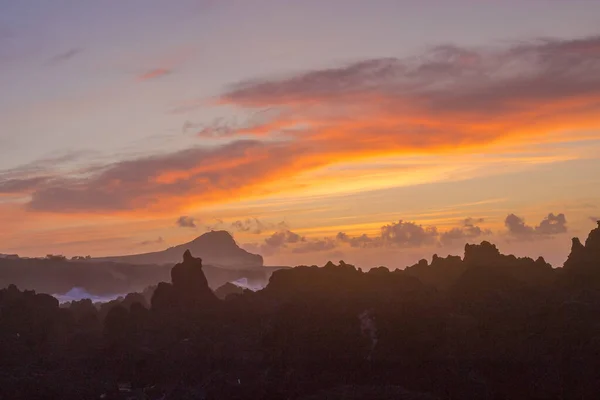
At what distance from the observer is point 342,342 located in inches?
2758

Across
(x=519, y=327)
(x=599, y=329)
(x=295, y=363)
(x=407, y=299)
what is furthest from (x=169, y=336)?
(x=599, y=329)

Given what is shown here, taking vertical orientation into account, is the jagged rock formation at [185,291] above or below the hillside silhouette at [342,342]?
above

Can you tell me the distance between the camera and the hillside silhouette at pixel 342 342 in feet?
211

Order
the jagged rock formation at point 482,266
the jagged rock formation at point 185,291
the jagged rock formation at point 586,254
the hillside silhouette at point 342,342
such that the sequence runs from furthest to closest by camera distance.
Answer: the jagged rock formation at point 185,291 → the jagged rock formation at point 482,266 → the jagged rock formation at point 586,254 → the hillside silhouette at point 342,342

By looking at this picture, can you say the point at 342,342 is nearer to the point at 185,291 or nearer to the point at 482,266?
the point at 482,266

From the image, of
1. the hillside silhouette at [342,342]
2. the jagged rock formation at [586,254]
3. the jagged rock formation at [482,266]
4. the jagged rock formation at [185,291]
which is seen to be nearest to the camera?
the hillside silhouette at [342,342]

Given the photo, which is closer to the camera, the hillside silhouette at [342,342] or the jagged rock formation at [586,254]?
the hillside silhouette at [342,342]

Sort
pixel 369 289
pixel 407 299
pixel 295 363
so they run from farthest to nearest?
pixel 369 289
pixel 407 299
pixel 295 363

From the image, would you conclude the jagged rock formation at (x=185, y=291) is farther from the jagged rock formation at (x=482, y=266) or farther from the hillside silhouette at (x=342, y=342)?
the jagged rock formation at (x=482, y=266)

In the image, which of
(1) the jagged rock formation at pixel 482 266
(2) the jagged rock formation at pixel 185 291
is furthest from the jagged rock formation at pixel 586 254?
(2) the jagged rock formation at pixel 185 291

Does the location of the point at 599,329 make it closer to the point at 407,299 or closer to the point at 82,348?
the point at 407,299

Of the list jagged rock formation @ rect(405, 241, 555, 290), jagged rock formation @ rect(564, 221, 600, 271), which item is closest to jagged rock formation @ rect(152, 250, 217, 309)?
jagged rock formation @ rect(405, 241, 555, 290)

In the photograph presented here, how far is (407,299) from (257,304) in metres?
18.0

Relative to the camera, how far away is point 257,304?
8219 cm
